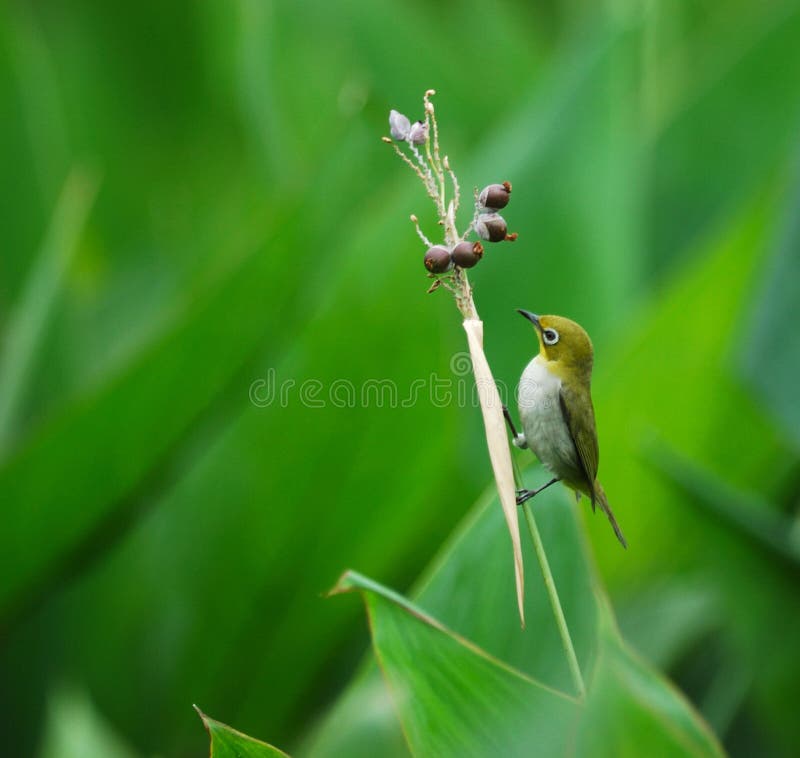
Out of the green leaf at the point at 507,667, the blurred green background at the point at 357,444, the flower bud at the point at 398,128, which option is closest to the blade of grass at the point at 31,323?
the blurred green background at the point at 357,444

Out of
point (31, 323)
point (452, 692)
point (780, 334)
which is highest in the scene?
point (780, 334)

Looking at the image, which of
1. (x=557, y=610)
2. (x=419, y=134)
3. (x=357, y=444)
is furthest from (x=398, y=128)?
(x=357, y=444)

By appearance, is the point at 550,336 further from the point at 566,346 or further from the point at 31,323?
the point at 31,323

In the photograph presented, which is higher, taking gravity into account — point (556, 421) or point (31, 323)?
point (556, 421)

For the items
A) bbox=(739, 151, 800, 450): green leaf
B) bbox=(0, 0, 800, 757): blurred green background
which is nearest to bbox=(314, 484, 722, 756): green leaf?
bbox=(0, 0, 800, 757): blurred green background

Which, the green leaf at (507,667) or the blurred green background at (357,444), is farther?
the blurred green background at (357,444)

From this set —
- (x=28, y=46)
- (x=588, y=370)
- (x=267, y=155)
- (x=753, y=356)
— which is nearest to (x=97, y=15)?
(x=28, y=46)

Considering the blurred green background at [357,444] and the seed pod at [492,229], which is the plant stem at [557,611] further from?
the blurred green background at [357,444]
